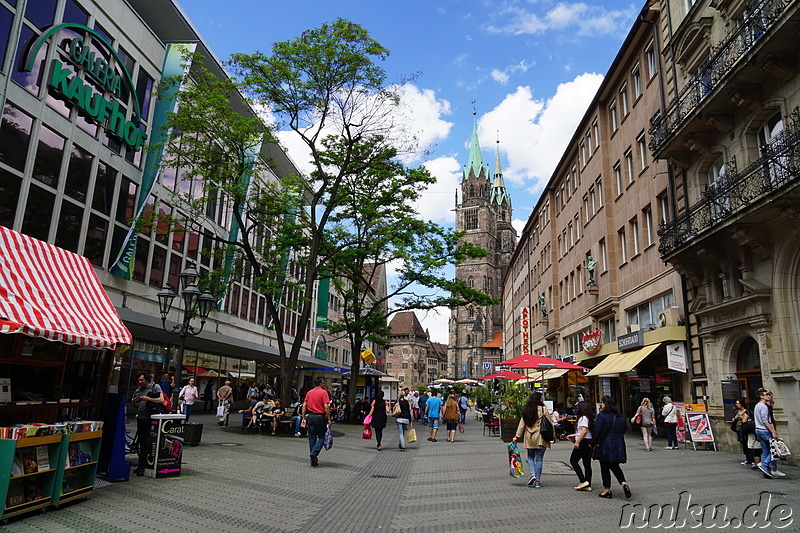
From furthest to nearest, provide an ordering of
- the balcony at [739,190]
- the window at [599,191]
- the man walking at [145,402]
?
the window at [599,191], the balcony at [739,190], the man walking at [145,402]

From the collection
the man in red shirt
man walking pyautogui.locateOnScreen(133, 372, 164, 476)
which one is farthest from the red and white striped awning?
the man in red shirt

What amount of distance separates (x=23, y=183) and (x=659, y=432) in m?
25.1

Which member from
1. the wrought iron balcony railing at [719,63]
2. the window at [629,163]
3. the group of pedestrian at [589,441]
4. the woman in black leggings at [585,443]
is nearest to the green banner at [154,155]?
the group of pedestrian at [589,441]

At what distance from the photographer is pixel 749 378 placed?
Result: 1561cm

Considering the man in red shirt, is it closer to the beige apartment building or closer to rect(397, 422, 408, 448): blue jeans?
rect(397, 422, 408, 448): blue jeans

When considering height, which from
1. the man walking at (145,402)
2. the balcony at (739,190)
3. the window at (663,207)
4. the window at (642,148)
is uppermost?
the window at (642,148)

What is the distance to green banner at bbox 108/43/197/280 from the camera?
22.5m

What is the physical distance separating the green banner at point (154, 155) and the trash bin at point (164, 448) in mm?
13943

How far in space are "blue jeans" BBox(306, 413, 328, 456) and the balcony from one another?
444 inches

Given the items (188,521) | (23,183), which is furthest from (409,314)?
(188,521)

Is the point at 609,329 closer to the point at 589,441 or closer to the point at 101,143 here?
the point at 589,441

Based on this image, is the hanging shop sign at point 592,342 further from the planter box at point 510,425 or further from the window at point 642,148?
the planter box at point 510,425

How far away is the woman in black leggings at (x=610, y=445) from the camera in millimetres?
8977

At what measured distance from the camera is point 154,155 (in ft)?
79.7
